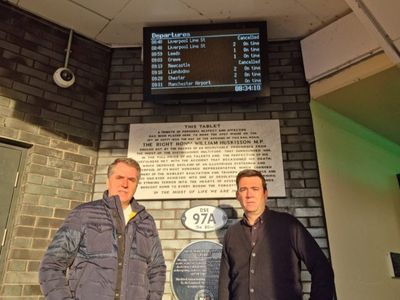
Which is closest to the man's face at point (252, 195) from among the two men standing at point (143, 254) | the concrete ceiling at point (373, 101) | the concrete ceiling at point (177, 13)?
the two men standing at point (143, 254)

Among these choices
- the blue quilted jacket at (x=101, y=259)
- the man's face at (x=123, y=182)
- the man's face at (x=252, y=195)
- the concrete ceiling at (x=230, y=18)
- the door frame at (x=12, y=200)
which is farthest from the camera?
the concrete ceiling at (x=230, y=18)

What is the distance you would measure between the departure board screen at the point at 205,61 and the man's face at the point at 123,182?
106 centimetres

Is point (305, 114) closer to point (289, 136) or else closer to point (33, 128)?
point (289, 136)

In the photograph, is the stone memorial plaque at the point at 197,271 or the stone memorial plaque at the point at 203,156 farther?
the stone memorial plaque at the point at 203,156

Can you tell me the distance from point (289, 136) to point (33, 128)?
80.2 inches

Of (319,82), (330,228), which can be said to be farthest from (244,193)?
(319,82)

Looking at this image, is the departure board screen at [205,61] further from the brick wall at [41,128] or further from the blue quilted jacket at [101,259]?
the blue quilted jacket at [101,259]

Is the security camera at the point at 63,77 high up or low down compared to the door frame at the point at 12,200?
up

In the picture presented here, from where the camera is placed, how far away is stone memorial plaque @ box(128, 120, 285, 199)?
9.06 ft

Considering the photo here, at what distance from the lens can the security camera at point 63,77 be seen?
9.44ft

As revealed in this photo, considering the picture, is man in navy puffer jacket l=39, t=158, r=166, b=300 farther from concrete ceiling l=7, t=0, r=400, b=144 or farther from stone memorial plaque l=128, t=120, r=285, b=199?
concrete ceiling l=7, t=0, r=400, b=144

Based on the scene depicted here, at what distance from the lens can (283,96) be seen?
3.04 metres

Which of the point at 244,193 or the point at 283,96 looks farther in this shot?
the point at 283,96

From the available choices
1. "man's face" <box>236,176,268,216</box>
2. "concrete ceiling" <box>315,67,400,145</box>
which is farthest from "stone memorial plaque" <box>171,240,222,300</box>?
"concrete ceiling" <box>315,67,400,145</box>
